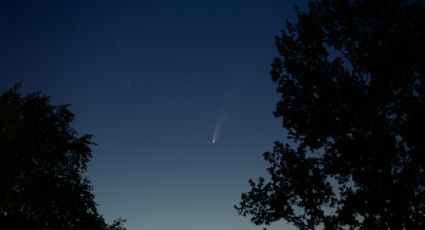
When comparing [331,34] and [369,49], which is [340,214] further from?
[331,34]

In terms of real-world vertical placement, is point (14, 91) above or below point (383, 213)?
above

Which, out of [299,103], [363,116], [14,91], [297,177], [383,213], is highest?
[14,91]

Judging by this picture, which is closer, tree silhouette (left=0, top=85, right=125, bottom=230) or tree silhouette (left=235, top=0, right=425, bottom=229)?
tree silhouette (left=235, top=0, right=425, bottom=229)

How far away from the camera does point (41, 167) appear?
28406mm

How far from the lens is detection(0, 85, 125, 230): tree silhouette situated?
26344mm

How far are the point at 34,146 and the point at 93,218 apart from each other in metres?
8.23

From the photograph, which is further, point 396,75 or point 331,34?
point 331,34

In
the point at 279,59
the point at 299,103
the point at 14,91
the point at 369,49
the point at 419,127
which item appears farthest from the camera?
the point at 14,91

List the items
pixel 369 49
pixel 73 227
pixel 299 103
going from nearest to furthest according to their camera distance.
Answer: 1. pixel 369 49
2. pixel 299 103
3. pixel 73 227

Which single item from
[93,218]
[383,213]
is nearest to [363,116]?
[383,213]

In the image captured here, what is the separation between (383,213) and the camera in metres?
13.1

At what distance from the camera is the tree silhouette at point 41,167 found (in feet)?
86.4

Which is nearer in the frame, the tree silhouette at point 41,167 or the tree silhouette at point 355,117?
the tree silhouette at point 355,117

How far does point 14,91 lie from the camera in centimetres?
2955
